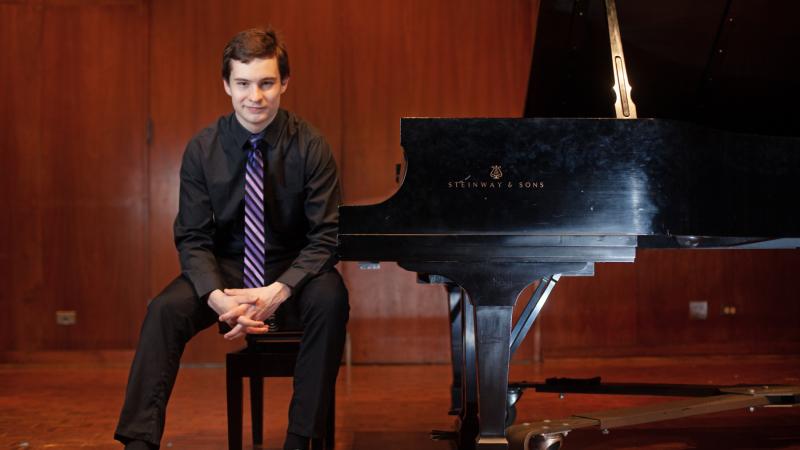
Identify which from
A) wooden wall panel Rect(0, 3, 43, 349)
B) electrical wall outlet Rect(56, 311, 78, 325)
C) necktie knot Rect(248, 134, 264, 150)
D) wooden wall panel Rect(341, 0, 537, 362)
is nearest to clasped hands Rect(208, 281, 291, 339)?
necktie knot Rect(248, 134, 264, 150)

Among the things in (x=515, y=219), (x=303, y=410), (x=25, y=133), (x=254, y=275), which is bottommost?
(x=303, y=410)

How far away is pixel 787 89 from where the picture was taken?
3031mm

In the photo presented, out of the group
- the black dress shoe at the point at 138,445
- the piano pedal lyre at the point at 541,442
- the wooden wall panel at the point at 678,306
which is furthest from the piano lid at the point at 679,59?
the wooden wall panel at the point at 678,306

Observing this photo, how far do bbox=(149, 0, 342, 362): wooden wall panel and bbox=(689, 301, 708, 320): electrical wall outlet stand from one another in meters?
2.26

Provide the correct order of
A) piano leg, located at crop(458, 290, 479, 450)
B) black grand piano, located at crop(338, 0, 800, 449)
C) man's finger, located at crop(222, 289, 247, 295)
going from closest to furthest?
black grand piano, located at crop(338, 0, 800, 449) < man's finger, located at crop(222, 289, 247, 295) < piano leg, located at crop(458, 290, 479, 450)

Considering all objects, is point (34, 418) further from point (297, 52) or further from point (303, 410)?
point (297, 52)

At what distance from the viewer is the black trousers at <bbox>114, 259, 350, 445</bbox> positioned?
2.08m

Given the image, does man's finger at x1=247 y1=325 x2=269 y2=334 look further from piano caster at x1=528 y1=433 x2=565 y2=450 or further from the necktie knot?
piano caster at x1=528 y1=433 x2=565 y2=450

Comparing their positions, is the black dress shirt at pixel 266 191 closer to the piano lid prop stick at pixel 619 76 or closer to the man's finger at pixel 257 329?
the man's finger at pixel 257 329

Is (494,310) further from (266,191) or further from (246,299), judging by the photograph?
(266,191)

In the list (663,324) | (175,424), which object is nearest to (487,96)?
(663,324)

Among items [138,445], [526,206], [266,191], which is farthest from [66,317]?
[526,206]

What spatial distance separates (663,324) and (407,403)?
1.99 m

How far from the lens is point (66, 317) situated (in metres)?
4.99
